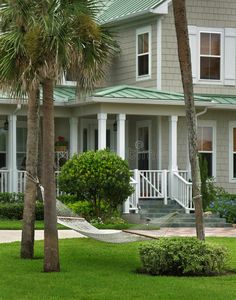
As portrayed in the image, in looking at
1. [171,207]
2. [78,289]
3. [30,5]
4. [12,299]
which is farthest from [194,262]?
[171,207]

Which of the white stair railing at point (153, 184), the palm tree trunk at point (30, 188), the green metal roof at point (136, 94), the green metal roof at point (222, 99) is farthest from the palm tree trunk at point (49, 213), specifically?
the green metal roof at point (222, 99)

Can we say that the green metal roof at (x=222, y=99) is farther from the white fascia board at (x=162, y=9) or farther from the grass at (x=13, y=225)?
the grass at (x=13, y=225)

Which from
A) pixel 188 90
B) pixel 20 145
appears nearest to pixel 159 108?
pixel 20 145

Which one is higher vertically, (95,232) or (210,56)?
(210,56)

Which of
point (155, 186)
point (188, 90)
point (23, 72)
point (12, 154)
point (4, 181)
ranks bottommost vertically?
point (155, 186)

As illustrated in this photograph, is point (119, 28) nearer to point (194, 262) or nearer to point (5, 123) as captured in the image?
point (5, 123)

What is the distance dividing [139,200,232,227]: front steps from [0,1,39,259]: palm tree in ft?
27.6

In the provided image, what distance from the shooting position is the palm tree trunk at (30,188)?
14.5 metres

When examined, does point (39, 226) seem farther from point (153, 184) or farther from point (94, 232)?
point (94, 232)

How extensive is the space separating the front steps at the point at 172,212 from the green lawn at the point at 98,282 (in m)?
7.73

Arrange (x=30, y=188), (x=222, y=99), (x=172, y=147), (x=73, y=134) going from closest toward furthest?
(x=30, y=188), (x=172, y=147), (x=73, y=134), (x=222, y=99)

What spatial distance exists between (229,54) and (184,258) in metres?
14.9

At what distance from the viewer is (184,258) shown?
13.0 m

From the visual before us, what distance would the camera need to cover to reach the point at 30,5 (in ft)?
45.9
